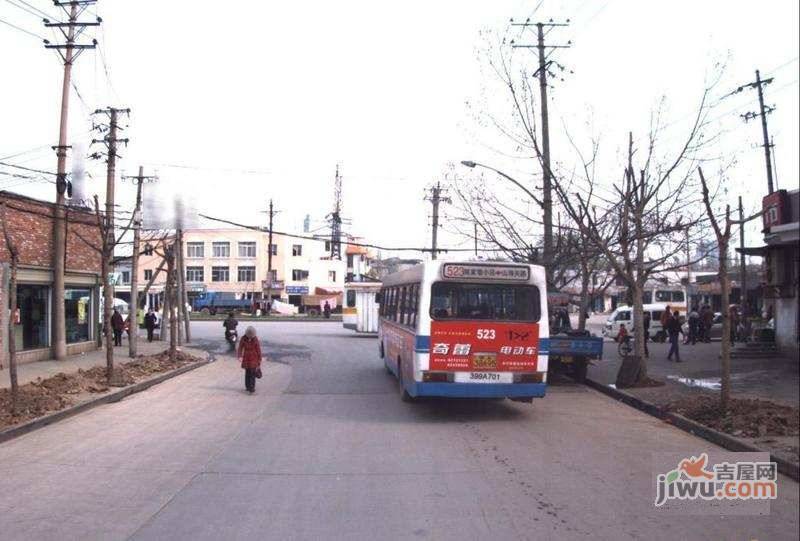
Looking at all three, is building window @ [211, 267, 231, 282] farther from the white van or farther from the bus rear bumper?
the bus rear bumper

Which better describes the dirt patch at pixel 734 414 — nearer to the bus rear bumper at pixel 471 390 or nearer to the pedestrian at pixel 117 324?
the bus rear bumper at pixel 471 390

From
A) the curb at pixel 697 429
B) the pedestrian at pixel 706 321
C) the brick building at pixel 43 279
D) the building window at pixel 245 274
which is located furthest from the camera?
the building window at pixel 245 274

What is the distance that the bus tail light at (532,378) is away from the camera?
Result: 11375 millimetres

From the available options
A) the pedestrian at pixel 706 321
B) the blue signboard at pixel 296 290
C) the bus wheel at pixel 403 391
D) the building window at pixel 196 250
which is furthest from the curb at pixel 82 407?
the building window at pixel 196 250

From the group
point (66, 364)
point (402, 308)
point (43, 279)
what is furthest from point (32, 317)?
point (402, 308)

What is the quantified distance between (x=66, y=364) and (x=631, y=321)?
26326 millimetres

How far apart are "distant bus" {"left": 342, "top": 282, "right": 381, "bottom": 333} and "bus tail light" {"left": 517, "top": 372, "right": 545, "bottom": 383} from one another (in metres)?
24.4

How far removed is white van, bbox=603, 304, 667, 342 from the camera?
111 feet

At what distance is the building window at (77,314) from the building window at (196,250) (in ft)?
190

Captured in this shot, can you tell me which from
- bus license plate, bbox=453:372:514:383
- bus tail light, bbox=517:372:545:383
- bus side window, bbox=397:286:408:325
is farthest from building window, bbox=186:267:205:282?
bus tail light, bbox=517:372:545:383

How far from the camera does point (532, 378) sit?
37.5 ft

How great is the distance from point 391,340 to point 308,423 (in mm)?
5094

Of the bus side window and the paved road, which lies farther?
the bus side window

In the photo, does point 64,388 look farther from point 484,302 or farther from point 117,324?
point 117,324
